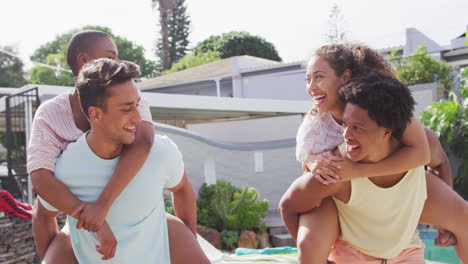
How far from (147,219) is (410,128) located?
1121 millimetres

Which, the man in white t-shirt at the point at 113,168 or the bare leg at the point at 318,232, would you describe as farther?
the bare leg at the point at 318,232

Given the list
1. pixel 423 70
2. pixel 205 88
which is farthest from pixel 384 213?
pixel 205 88

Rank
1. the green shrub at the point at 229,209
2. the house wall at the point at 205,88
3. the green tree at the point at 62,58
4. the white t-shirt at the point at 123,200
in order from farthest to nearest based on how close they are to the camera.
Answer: the green tree at the point at 62,58
the house wall at the point at 205,88
the green shrub at the point at 229,209
the white t-shirt at the point at 123,200

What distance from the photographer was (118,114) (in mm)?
1910

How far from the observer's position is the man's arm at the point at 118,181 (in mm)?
1854

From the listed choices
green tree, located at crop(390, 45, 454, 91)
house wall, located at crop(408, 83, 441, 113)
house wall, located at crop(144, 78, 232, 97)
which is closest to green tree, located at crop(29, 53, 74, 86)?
house wall, located at crop(144, 78, 232, 97)

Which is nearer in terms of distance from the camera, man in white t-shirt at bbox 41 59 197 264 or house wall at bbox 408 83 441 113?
man in white t-shirt at bbox 41 59 197 264

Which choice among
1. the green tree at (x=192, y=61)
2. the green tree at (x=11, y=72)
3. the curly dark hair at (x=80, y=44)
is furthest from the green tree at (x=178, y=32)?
the curly dark hair at (x=80, y=44)

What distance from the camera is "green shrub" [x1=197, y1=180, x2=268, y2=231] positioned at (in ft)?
28.9

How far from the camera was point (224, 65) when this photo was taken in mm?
22781

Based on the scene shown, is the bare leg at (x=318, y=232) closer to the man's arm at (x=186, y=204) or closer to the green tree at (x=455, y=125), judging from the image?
the man's arm at (x=186, y=204)

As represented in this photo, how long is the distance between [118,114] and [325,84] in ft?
2.91

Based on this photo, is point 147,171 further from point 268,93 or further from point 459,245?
point 268,93

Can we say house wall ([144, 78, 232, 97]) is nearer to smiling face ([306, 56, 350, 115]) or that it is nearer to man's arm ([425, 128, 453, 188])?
man's arm ([425, 128, 453, 188])
